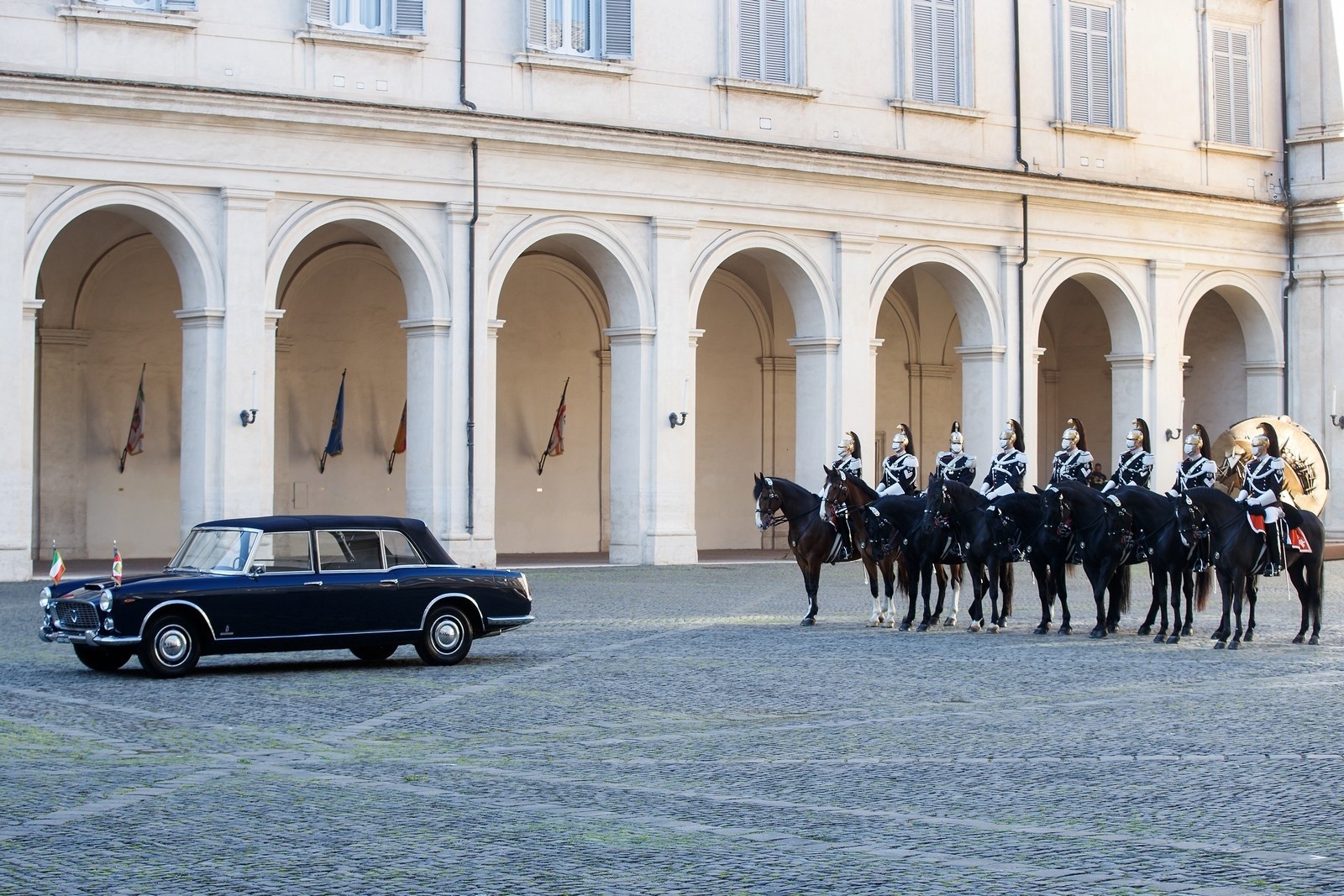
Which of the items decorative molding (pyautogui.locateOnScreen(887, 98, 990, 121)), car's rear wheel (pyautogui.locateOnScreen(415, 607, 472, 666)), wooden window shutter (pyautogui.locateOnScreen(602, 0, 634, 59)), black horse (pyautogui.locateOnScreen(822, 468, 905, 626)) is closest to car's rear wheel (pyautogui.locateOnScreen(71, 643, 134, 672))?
car's rear wheel (pyautogui.locateOnScreen(415, 607, 472, 666))

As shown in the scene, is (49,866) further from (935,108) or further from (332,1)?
(935,108)

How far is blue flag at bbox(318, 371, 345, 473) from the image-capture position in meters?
31.0

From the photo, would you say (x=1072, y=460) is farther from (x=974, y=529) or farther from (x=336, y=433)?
(x=336, y=433)

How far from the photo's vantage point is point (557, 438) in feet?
109

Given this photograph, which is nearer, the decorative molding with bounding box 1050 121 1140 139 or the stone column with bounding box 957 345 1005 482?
the stone column with bounding box 957 345 1005 482

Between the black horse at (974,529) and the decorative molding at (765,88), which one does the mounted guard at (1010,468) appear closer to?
the black horse at (974,529)

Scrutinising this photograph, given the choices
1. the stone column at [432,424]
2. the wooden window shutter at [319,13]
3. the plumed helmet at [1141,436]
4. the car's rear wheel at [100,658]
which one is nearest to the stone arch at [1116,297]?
the stone column at [432,424]

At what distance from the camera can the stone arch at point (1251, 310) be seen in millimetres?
35188

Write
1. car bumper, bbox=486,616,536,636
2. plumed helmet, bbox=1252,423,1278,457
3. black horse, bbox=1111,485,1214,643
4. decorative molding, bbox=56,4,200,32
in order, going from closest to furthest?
car bumper, bbox=486,616,536,636 → black horse, bbox=1111,485,1214,643 → plumed helmet, bbox=1252,423,1278,457 → decorative molding, bbox=56,4,200,32

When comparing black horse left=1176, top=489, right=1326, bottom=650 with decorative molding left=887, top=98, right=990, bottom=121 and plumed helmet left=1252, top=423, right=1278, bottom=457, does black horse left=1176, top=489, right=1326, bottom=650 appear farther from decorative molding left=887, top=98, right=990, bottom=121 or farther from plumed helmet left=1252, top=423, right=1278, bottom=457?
decorative molding left=887, top=98, right=990, bottom=121

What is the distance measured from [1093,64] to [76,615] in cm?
2447

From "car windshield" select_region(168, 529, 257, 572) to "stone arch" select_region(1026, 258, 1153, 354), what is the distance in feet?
69.1

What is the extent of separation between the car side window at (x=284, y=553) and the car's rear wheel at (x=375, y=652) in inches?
43.9

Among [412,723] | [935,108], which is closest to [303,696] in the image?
[412,723]
